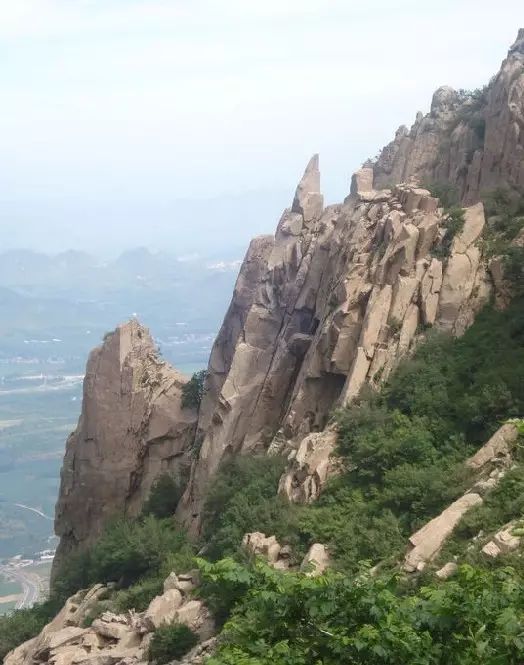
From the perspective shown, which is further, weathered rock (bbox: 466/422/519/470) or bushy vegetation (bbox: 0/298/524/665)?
weathered rock (bbox: 466/422/519/470)

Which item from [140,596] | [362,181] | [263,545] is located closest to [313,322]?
[362,181]

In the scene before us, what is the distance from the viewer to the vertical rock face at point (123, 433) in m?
37.5

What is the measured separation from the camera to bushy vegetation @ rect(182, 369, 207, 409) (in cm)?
3747

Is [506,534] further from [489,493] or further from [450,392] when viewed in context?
[450,392]

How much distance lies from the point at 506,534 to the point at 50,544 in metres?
79.2

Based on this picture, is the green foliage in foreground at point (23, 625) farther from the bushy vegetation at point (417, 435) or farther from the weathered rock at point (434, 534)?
the weathered rock at point (434, 534)

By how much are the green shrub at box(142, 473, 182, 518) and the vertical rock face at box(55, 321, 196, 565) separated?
5.38 feet

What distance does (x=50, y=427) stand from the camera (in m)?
142

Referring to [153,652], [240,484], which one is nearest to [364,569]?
[153,652]

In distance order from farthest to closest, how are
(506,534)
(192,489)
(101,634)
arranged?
(192,489)
(101,634)
(506,534)

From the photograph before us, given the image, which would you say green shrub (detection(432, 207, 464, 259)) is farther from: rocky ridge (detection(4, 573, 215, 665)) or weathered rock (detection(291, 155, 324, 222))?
rocky ridge (detection(4, 573, 215, 665))

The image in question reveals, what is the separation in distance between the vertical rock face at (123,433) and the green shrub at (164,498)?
5.38 feet

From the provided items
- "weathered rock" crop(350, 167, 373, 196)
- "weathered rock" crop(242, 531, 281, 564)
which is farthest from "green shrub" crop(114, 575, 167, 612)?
"weathered rock" crop(350, 167, 373, 196)

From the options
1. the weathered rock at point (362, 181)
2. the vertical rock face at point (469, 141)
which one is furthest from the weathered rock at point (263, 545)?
the weathered rock at point (362, 181)
